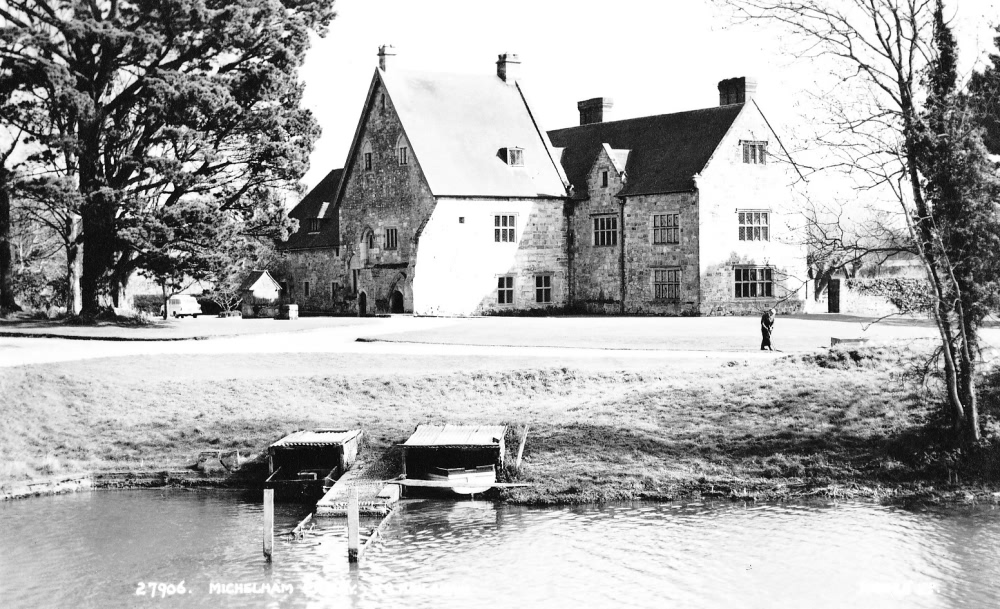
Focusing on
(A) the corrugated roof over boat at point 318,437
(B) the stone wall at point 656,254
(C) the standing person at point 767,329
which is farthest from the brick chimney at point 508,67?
(A) the corrugated roof over boat at point 318,437

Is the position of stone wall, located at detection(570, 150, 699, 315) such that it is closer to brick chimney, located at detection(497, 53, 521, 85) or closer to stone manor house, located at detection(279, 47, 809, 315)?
stone manor house, located at detection(279, 47, 809, 315)

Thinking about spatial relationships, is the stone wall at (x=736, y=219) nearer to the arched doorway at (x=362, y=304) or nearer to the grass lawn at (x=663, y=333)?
the grass lawn at (x=663, y=333)

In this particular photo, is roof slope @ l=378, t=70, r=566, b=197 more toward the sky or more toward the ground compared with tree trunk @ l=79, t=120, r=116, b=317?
more toward the sky

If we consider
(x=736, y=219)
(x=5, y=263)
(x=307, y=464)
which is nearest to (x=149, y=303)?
(x=5, y=263)

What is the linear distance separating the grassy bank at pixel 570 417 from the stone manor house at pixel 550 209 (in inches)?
990

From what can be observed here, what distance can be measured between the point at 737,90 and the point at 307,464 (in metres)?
40.1

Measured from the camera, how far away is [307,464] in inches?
866

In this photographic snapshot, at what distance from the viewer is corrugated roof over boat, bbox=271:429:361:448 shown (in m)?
21.4

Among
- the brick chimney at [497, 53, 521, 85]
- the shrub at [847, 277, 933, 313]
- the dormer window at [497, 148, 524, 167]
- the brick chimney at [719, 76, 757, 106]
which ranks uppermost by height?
the brick chimney at [497, 53, 521, 85]

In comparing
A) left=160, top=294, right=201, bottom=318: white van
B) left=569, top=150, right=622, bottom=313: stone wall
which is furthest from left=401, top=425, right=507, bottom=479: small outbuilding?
left=160, top=294, right=201, bottom=318: white van

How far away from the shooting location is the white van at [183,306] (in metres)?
66.7

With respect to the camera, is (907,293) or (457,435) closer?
(907,293)

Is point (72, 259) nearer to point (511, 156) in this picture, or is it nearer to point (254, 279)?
point (254, 279)

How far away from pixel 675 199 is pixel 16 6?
31167 millimetres
